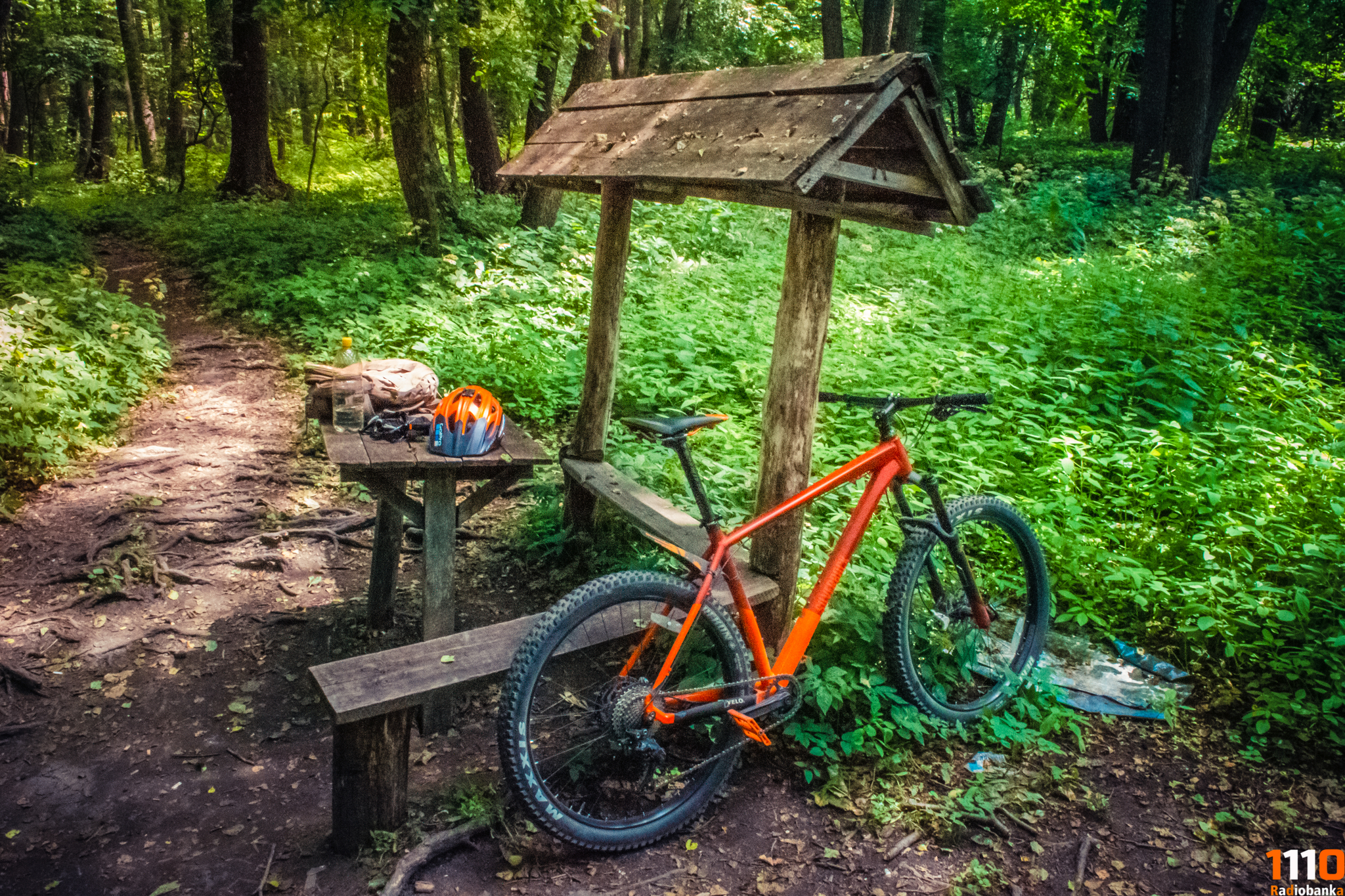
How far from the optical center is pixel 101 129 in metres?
20.2

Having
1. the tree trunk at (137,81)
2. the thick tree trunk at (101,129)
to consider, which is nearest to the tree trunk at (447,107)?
the tree trunk at (137,81)

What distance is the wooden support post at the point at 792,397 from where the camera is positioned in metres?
3.17

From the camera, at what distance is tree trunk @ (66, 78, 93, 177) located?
2036 centimetres

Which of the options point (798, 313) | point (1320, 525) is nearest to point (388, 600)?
point (798, 313)

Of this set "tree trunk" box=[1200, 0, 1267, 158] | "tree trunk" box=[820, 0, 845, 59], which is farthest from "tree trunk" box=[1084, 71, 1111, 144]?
"tree trunk" box=[820, 0, 845, 59]

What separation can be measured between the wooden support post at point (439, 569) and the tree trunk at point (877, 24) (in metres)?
14.1

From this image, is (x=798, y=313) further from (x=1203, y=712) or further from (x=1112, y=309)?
(x=1112, y=309)

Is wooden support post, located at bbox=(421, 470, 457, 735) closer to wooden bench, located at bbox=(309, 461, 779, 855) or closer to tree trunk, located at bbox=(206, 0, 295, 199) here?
wooden bench, located at bbox=(309, 461, 779, 855)

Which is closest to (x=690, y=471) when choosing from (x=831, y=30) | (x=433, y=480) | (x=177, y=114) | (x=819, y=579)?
(x=819, y=579)

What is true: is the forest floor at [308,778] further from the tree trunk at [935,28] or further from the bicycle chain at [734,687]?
the tree trunk at [935,28]

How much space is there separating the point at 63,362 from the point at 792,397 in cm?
624

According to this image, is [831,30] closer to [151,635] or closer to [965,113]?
[965,113]

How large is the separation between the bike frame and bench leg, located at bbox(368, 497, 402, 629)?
73.3 inches

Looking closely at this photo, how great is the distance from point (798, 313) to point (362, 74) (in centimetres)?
1590
